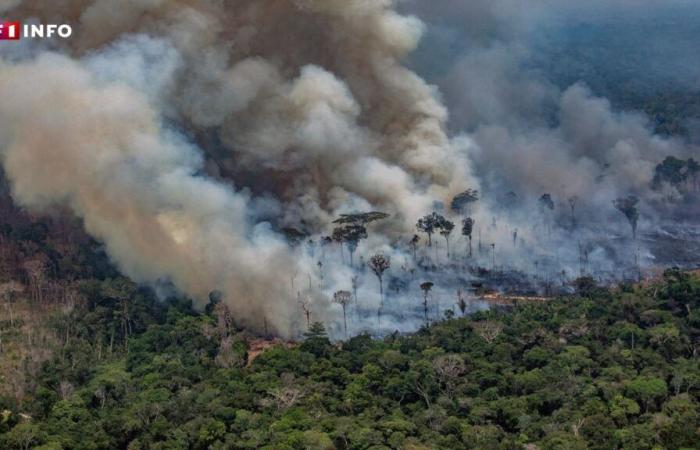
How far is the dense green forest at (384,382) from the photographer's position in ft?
151

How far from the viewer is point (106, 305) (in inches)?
2606

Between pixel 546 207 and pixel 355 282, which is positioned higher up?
pixel 546 207

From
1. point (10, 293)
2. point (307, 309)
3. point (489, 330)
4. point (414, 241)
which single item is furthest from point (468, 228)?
point (10, 293)

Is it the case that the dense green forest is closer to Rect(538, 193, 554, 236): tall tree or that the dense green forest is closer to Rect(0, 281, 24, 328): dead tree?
Rect(0, 281, 24, 328): dead tree


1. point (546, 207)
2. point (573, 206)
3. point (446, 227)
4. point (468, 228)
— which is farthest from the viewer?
point (573, 206)

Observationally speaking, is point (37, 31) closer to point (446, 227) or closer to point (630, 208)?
point (446, 227)

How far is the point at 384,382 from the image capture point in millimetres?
52719

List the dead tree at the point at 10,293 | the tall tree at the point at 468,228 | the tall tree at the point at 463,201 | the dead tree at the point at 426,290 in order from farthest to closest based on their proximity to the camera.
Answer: the tall tree at the point at 463,201 → the tall tree at the point at 468,228 → the dead tree at the point at 10,293 → the dead tree at the point at 426,290

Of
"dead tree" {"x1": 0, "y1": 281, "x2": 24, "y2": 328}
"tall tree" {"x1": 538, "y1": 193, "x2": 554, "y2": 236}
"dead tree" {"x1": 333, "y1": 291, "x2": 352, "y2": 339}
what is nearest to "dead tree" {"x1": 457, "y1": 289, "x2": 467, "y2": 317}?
"dead tree" {"x1": 333, "y1": 291, "x2": 352, "y2": 339}

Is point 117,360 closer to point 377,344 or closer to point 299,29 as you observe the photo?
point 377,344

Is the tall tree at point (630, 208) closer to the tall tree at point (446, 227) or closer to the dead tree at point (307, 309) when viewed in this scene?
the tall tree at point (446, 227)

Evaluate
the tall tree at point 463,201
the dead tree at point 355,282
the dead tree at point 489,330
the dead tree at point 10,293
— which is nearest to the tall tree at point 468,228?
the tall tree at point 463,201

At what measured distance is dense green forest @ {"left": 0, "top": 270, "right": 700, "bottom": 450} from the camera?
46.1 metres

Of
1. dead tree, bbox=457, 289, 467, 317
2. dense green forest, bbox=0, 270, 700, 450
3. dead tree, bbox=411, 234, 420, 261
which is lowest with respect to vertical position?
dense green forest, bbox=0, 270, 700, 450
